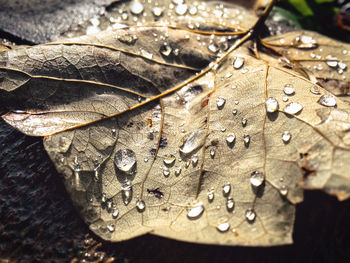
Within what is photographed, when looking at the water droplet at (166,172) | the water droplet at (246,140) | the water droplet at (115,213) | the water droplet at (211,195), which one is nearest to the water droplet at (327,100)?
the water droplet at (246,140)

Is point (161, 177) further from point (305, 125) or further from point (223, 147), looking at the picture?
point (305, 125)

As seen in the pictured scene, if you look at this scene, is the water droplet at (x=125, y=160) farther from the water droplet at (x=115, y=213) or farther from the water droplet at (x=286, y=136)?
A: the water droplet at (x=286, y=136)

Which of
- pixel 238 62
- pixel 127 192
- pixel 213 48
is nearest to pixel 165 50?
pixel 213 48

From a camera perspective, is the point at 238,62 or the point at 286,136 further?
the point at 238,62

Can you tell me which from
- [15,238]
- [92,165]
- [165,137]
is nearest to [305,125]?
[165,137]

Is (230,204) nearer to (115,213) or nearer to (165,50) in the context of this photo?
(115,213)
